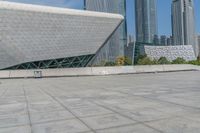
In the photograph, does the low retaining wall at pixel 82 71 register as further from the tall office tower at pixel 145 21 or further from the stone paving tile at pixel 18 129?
the tall office tower at pixel 145 21

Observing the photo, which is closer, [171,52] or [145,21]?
[171,52]

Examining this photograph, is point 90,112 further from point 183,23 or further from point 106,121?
point 183,23

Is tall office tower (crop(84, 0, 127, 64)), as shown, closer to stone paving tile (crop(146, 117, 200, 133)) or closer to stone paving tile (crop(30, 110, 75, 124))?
stone paving tile (crop(30, 110, 75, 124))

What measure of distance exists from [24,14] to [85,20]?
1508 centimetres

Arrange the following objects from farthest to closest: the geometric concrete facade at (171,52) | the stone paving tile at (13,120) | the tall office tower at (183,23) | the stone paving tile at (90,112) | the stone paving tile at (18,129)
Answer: the tall office tower at (183,23)
the geometric concrete facade at (171,52)
the stone paving tile at (90,112)
the stone paving tile at (13,120)
the stone paving tile at (18,129)

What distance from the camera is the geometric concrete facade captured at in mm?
128000

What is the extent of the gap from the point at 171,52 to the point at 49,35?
83162 millimetres

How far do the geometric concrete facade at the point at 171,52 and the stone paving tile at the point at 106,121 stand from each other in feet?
405

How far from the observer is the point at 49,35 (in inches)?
2404

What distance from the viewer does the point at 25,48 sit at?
190 feet

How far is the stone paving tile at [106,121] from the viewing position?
5.22m

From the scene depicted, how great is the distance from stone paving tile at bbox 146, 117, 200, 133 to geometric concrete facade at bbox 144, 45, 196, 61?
124 metres

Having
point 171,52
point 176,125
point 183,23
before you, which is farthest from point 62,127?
point 183,23

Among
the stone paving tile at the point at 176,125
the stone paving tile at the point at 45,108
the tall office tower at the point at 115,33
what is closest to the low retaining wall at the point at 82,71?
the stone paving tile at the point at 45,108
